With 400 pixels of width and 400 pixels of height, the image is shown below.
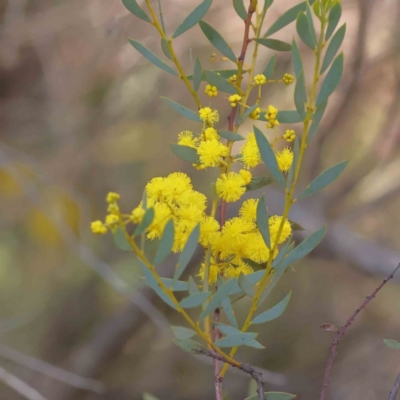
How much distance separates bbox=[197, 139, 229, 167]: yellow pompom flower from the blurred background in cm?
52

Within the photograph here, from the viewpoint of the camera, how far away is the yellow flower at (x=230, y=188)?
0.28 m

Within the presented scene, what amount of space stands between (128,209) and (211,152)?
2.01 ft

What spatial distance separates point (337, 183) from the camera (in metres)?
0.86

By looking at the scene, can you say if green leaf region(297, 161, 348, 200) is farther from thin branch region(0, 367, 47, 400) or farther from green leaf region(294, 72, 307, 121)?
thin branch region(0, 367, 47, 400)

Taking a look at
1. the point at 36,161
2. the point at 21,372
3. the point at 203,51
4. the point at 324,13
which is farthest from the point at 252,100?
the point at 21,372

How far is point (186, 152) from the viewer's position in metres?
0.29

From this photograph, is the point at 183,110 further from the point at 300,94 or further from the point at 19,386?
the point at 19,386

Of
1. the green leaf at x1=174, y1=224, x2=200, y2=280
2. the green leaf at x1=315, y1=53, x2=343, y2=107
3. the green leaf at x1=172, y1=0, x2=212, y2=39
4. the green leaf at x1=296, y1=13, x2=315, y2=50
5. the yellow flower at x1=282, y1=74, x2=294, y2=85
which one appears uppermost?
the green leaf at x1=172, y1=0, x2=212, y2=39

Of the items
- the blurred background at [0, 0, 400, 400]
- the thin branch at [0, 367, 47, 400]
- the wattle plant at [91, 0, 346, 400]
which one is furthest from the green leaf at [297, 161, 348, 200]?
the thin branch at [0, 367, 47, 400]

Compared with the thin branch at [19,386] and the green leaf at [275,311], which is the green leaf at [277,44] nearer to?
the green leaf at [275,311]

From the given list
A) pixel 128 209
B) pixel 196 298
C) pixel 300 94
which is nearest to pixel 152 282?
pixel 196 298

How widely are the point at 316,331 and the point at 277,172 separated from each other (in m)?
Answer: 0.71

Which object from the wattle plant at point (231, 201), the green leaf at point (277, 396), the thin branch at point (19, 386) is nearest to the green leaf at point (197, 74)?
the wattle plant at point (231, 201)

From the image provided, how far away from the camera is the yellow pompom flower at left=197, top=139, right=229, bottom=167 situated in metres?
0.27
